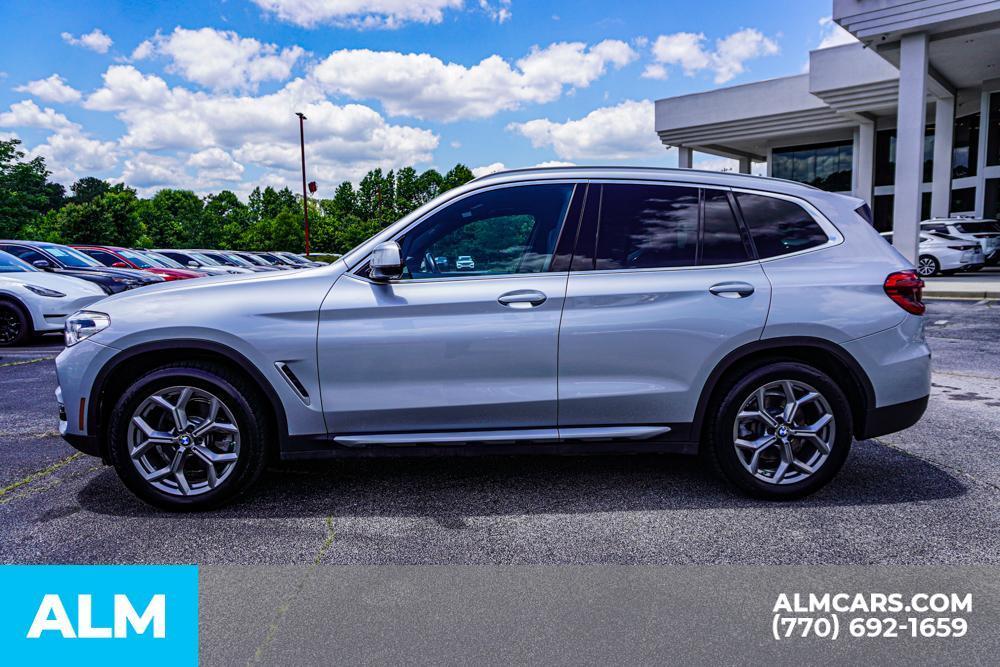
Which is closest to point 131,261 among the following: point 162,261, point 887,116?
point 162,261

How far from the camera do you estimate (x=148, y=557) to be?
11.5 feet

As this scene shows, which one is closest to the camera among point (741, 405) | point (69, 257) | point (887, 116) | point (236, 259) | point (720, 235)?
point (741, 405)

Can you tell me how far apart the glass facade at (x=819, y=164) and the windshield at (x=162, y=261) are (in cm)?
3405

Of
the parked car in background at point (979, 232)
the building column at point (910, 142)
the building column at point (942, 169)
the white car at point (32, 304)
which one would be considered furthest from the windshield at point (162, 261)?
the building column at point (942, 169)

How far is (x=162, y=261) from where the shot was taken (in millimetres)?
20641

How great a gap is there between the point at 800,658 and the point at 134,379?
11.6 feet

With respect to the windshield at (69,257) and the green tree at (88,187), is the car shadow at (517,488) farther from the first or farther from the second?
the green tree at (88,187)

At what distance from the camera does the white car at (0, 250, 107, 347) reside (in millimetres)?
11422

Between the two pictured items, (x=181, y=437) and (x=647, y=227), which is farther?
(x=647, y=227)

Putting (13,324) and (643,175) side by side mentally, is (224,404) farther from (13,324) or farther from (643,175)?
(13,324)

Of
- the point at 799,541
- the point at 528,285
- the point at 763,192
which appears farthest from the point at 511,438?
the point at 763,192

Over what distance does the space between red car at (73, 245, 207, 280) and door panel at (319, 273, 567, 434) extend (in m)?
14.9

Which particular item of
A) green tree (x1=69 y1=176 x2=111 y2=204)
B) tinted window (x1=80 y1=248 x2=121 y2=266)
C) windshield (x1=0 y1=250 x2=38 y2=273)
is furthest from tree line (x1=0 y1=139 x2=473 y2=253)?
windshield (x1=0 y1=250 x2=38 y2=273)

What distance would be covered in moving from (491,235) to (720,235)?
128 centimetres
